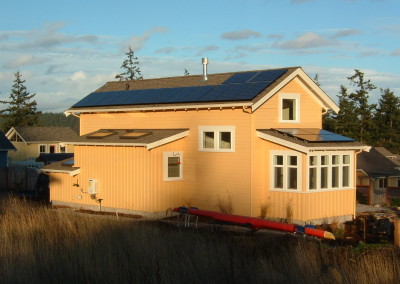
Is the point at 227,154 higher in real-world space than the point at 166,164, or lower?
higher

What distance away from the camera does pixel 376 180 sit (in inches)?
1265

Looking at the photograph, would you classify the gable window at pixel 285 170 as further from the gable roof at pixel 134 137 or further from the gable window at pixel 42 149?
the gable window at pixel 42 149

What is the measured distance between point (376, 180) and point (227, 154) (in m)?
13.0

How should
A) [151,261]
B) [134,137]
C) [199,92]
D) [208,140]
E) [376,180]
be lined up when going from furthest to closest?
[376,180] → [199,92] → [134,137] → [208,140] → [151,261]

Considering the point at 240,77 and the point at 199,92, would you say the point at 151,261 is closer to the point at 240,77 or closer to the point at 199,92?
the point at 199,92

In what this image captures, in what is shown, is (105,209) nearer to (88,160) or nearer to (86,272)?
(88,160)

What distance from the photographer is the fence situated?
35006 mm

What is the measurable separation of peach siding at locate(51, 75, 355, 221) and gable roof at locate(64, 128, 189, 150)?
29cm

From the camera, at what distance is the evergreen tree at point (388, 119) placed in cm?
6556

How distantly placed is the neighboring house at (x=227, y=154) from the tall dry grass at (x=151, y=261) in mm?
7822

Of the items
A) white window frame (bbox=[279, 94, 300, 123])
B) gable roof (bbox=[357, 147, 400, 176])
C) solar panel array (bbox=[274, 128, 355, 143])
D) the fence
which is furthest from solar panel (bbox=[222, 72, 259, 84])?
the fence

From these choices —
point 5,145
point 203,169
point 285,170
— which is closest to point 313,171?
point 285,170

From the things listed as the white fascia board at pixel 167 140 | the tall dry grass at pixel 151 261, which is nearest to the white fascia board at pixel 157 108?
the white fascia board at pixel 167 140

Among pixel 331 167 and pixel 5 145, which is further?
pixel 5 145
